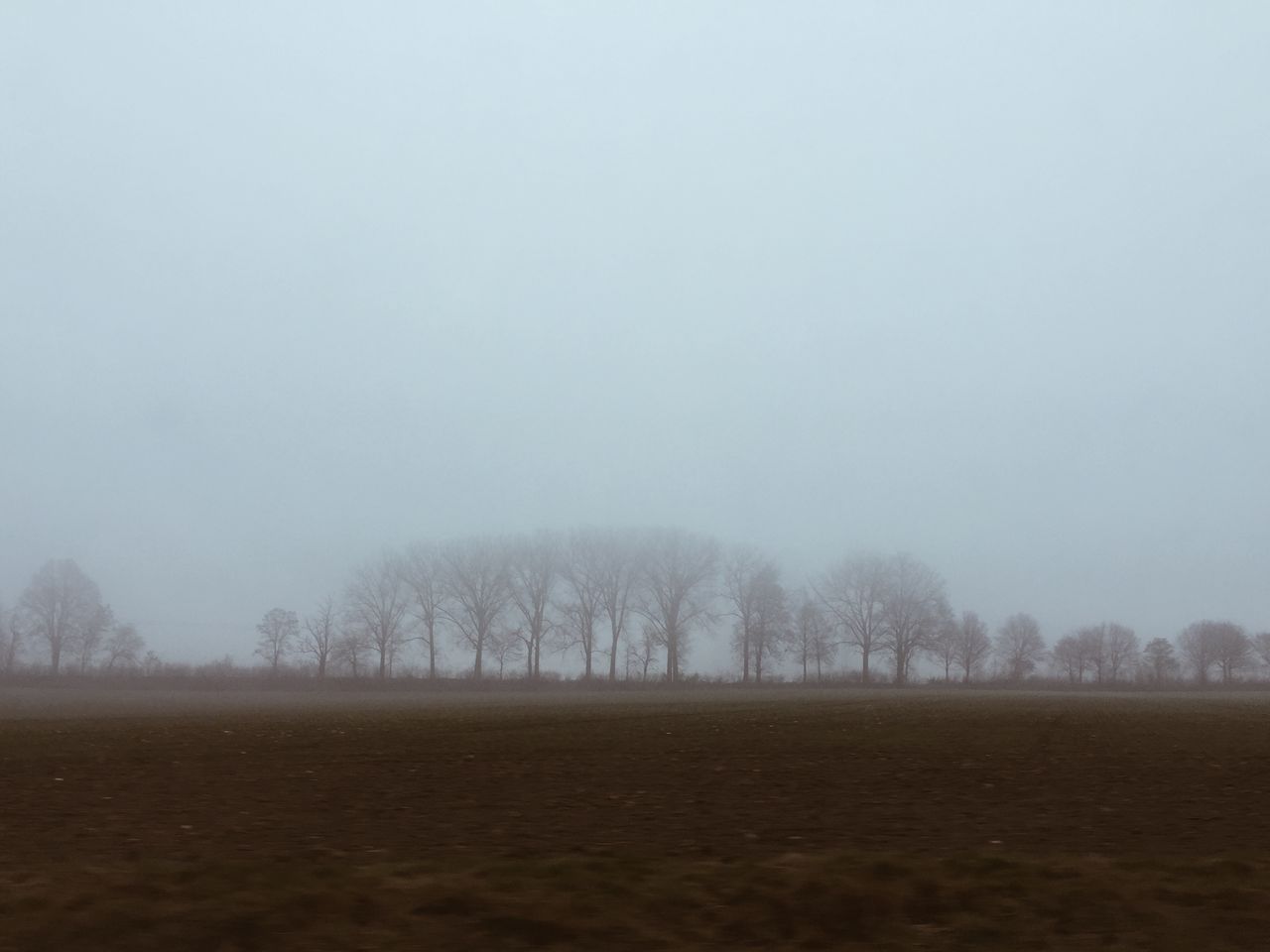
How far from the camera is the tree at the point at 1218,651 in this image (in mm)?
147750

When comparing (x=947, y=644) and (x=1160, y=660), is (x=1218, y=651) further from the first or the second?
(x=947, y=644)

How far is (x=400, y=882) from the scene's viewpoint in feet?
26.7

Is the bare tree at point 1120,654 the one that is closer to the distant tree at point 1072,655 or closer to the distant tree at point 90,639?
the distant tree at point 1072,655

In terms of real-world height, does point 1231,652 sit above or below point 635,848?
below

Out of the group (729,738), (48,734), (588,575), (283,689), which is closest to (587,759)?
(729,738)

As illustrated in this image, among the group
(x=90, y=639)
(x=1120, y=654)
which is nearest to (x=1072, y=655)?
(x=1120, y=654)

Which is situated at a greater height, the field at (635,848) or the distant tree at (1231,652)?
the field at (635,848)

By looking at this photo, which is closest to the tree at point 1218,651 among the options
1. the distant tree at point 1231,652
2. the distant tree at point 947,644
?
the distant tree at point 1231,652

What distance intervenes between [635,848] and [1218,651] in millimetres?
166522

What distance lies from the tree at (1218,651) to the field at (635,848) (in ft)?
479

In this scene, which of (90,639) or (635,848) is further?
(90,639)

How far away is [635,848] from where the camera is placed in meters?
9.83

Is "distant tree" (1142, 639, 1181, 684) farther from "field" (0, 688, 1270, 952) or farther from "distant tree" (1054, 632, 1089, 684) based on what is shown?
"field" (0, 688, 1270, 952)

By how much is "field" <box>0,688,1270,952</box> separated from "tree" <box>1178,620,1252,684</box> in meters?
146
